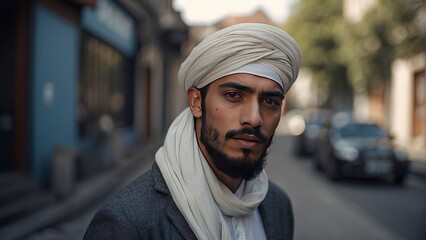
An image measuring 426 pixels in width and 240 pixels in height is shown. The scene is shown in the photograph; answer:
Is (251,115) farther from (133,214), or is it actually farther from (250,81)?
(133,214)

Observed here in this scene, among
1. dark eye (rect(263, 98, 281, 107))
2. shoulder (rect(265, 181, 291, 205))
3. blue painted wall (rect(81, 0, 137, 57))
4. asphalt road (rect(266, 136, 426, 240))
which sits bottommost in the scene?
asphalt road (rect(266, 136, 426, 240))

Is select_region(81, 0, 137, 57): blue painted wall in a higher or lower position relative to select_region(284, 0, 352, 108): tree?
lower

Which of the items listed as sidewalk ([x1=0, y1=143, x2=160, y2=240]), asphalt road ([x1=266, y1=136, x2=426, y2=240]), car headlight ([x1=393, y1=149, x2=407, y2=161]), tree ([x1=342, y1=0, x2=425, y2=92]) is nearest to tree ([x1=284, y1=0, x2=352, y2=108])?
tree ([x1=342, y1=0, x2=425, y2=92])

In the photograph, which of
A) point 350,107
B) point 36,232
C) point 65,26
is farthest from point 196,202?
point 350,107

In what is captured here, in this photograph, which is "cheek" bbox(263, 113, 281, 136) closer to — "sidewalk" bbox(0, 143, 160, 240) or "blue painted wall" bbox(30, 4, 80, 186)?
"sidewalk" bbox(0, 143, 160, 240)

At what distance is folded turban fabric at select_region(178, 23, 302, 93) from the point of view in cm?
161

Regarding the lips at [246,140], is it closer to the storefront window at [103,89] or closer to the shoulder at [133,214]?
the shoulder at [133,214]

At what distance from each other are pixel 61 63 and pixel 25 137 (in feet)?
6.37

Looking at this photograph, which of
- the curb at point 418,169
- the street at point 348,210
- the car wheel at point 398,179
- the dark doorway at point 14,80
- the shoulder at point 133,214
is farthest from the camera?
the curb at point 418,169

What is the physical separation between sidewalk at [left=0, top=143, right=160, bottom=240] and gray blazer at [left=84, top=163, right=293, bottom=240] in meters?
4.81

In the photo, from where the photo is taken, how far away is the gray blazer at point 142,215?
1.43m

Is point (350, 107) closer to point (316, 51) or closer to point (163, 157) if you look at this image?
point (316, 51)

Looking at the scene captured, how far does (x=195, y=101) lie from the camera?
173cm

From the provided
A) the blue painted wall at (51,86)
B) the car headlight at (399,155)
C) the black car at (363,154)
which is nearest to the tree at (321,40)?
the black car at (363,154)
